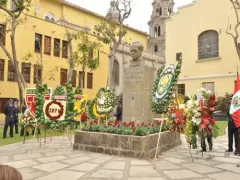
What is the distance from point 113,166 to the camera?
6.21 metres

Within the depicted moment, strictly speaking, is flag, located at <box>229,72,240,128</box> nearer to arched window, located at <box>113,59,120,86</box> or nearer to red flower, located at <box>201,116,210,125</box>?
red flower, located at <box>201,116,210,125</box>

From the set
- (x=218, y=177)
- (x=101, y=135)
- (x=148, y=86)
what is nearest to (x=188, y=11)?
(x=148, y=86)

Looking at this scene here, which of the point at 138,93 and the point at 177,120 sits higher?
the point at 138,93

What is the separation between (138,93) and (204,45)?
18518 millimetres

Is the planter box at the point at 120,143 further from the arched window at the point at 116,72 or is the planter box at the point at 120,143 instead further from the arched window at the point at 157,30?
the arched window at the point at 157,30

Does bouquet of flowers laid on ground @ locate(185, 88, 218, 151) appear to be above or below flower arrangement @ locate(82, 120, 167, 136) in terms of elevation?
above

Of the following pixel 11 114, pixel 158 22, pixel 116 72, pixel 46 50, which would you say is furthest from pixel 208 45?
pixel 158 22

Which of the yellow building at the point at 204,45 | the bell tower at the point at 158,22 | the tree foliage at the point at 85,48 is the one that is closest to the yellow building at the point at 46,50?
the tree foliage at the point at 85,48

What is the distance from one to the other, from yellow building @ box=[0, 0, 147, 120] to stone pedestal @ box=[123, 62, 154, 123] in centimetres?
1669

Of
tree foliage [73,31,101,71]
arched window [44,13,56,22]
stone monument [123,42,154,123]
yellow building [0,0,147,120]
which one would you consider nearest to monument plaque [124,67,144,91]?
stone monument [123,42,154,123]

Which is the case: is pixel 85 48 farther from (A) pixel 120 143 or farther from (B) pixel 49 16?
(A) pixel 120 143

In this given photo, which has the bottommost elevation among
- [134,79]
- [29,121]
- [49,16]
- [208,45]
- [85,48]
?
[29,121]

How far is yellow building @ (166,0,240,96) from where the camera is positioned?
2411cm

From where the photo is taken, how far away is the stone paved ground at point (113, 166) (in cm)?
548
